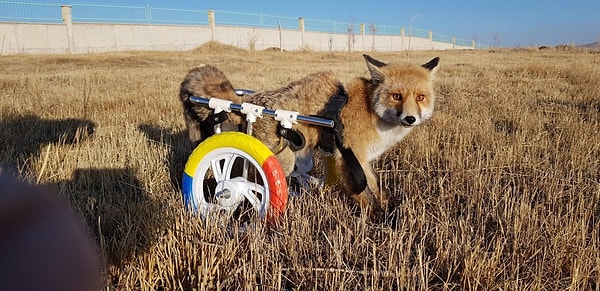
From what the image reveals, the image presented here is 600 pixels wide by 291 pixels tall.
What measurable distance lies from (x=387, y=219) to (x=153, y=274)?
1.66 m

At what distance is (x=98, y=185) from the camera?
12.3ft

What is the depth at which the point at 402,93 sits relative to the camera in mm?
3576

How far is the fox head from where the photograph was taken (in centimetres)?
347

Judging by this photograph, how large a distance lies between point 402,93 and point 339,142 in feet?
2.63

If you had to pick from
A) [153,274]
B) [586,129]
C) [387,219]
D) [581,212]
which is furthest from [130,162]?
[586,129]

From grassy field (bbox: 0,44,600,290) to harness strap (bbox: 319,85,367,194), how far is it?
258mm

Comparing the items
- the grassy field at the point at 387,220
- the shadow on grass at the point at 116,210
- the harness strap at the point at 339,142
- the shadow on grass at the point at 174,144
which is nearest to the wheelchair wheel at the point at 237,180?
the grassy field at the point at 387,220

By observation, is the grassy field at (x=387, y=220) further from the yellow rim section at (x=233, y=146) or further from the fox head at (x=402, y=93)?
the fox head at (x=402, y=93)

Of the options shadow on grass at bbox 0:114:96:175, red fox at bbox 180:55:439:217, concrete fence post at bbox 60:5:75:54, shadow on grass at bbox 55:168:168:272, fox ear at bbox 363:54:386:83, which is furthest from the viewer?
concrete fence post at bbox 60:5:75:54

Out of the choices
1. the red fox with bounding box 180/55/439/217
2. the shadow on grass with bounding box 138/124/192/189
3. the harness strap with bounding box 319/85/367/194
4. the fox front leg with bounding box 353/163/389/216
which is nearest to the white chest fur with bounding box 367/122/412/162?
the red fox with bounding box 180/55/439/217

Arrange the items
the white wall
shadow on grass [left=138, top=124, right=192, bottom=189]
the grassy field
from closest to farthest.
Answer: the grassy field
shadow on grass [left=138, top=124, right=192, bottom=189]
the white wall

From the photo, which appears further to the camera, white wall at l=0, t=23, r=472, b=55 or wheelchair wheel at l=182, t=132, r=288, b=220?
white wall at l=0, t=23, r=472, b=55

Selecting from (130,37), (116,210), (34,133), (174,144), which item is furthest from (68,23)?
(116,210)

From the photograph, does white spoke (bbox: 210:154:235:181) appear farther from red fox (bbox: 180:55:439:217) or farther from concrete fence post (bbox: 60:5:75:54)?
concrete fence post (bbox: 60:5:75:54)
